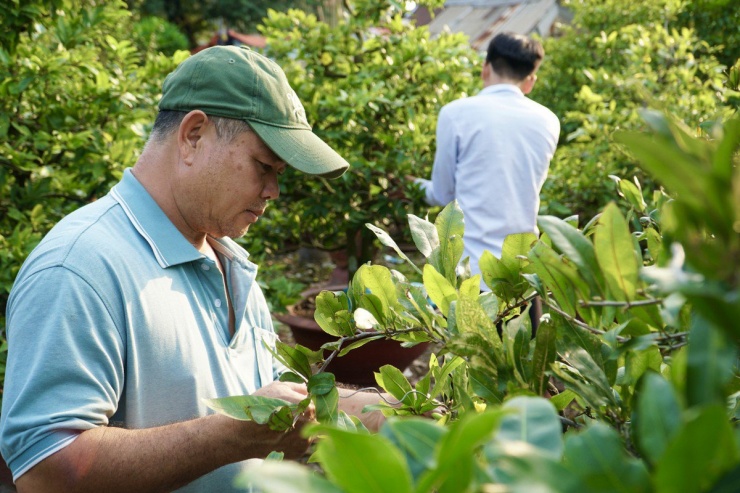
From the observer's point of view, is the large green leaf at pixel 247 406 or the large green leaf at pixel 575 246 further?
the large green leaf at pixel 247 406

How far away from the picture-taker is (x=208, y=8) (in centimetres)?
2383

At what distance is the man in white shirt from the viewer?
3760mm

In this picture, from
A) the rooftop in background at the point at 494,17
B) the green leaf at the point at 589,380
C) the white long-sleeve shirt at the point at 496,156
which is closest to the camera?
the green leaf at the point at 589,380

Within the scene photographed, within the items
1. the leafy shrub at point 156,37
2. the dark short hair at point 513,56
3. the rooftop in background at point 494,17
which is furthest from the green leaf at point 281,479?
the leafy shrub at point 156,37

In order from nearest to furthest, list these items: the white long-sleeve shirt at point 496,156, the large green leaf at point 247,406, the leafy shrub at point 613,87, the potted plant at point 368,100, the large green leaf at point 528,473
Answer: the large green leaf at point 528,473, the large green leaf at point 247,406, the white long-sleeve shirt at point 496,156, the potted plant at point 368,100, the leafy shrub at point 613,87

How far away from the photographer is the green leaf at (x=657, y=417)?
53cm

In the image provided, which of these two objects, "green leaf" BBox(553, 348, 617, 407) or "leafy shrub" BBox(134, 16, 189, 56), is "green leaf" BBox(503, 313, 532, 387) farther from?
"leafy shrub" BBox(134, 16, 189, 56)

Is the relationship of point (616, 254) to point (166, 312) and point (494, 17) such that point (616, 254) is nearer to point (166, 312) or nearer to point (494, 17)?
point (166, 312)

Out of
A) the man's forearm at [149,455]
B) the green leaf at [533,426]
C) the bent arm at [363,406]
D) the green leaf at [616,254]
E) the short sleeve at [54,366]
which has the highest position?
the green leaf at [616,254]

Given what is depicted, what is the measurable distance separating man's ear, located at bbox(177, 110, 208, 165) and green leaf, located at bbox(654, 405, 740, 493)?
58.8 inches

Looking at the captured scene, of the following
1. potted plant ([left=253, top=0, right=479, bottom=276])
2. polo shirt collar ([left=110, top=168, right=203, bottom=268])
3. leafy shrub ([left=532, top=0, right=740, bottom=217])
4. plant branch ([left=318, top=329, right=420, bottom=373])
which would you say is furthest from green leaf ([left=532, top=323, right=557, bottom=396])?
potted plant ([left=253, top=0, right=479, bottom=276])

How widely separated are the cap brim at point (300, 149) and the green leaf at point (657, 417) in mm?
1365

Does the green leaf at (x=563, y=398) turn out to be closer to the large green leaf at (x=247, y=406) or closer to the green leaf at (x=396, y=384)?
the green leaf at (x=396, y=384)

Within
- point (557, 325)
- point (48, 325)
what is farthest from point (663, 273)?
point (48, 325)
